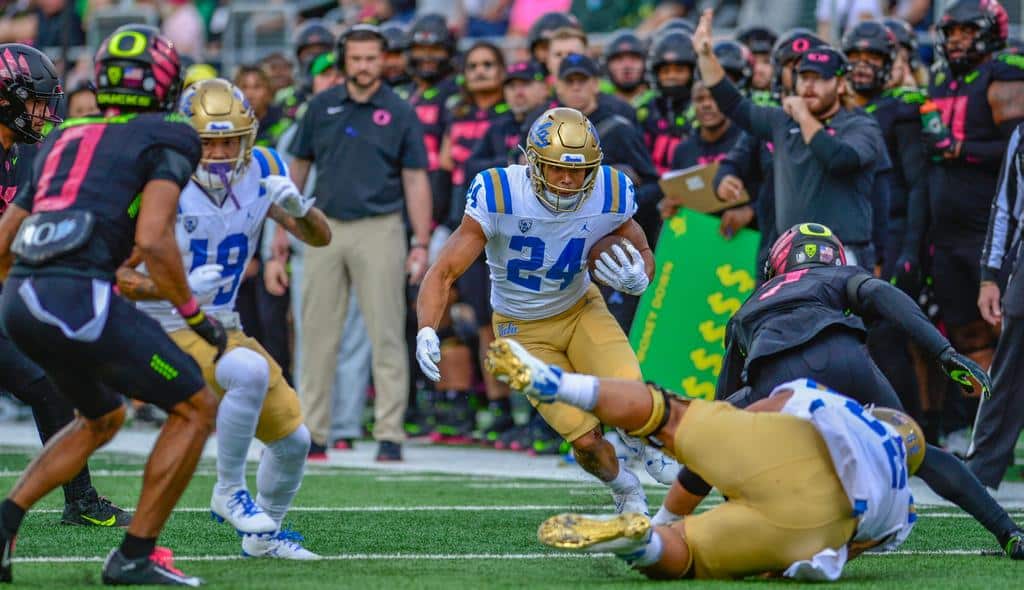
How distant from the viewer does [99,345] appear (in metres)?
4.96

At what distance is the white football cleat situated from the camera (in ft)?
18.9

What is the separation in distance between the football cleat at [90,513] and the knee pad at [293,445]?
44.1 inches

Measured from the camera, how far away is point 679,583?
5.12m

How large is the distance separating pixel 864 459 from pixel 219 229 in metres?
2.46

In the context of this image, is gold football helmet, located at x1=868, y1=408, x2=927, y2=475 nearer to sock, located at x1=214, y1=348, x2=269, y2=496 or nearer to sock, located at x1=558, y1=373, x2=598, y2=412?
sock, located at x1=558, y1=373, x2=598, y2=412

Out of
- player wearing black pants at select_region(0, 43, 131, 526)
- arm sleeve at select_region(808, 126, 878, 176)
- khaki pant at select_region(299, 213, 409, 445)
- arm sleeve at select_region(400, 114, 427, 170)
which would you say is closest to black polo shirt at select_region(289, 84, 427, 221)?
arm sleeve at select_region(400, 114, 427, 170)

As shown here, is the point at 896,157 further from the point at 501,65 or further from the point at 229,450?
the point at 229,450

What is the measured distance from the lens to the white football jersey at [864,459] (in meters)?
5.09

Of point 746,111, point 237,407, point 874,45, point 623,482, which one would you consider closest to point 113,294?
point 237,407

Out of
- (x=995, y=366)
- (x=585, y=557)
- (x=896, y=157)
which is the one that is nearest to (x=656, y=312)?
(x=896, y=157)

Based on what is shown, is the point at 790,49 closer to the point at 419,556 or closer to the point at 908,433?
the point at 908,433

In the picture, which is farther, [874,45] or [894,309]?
[874,45]

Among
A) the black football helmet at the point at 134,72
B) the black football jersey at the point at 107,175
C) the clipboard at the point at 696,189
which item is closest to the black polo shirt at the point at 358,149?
the clipboard at the point at 696,189

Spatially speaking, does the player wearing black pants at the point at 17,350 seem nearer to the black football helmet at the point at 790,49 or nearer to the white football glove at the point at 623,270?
the white football glove at the point at 623,270
